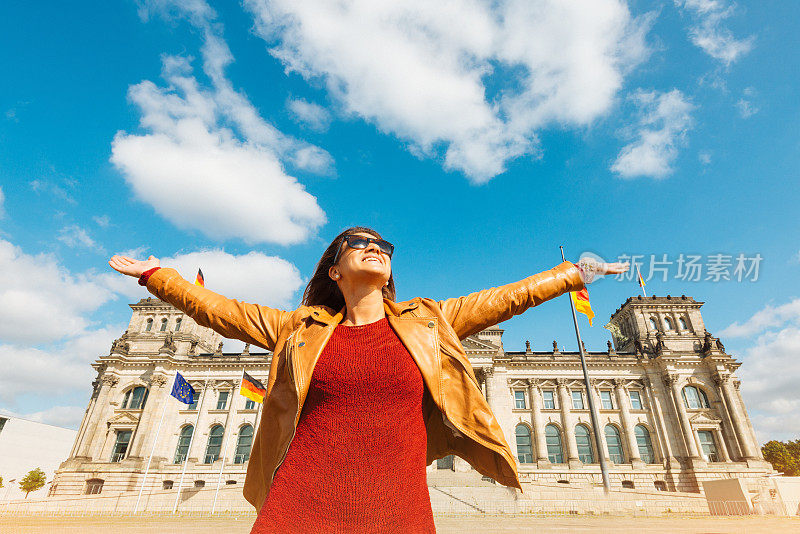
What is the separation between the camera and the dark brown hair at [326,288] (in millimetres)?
3549

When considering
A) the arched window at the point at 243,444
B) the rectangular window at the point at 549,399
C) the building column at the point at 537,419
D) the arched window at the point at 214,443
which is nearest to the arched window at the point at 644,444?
the rectangular window at the point at 549,399

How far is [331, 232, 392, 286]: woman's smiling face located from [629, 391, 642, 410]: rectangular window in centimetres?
4546

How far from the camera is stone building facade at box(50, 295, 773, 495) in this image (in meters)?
35.8

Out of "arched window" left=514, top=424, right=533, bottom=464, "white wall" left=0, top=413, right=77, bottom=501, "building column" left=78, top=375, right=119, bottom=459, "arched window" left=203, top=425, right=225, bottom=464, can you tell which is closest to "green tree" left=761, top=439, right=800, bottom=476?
"arched window" left=514, top=424, right=533, bottom=464

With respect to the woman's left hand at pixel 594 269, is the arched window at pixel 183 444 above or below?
above

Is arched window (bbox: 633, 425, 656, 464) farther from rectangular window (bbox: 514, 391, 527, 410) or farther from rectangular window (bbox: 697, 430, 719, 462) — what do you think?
rectangular window (bbox: 514, 391, 527, 410)

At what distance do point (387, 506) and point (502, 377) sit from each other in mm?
40273

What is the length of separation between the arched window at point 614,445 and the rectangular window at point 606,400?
1806 mm

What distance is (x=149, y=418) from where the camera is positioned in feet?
128

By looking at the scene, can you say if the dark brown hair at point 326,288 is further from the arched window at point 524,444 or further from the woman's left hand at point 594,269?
the arched window at point 524,444

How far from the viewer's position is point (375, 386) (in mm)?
2396

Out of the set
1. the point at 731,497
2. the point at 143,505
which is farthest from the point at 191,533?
the point at 731,497

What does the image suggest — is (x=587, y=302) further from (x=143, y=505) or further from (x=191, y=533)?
(x=143, y=505)

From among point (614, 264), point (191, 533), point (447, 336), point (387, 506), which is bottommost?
point (191, 533)
